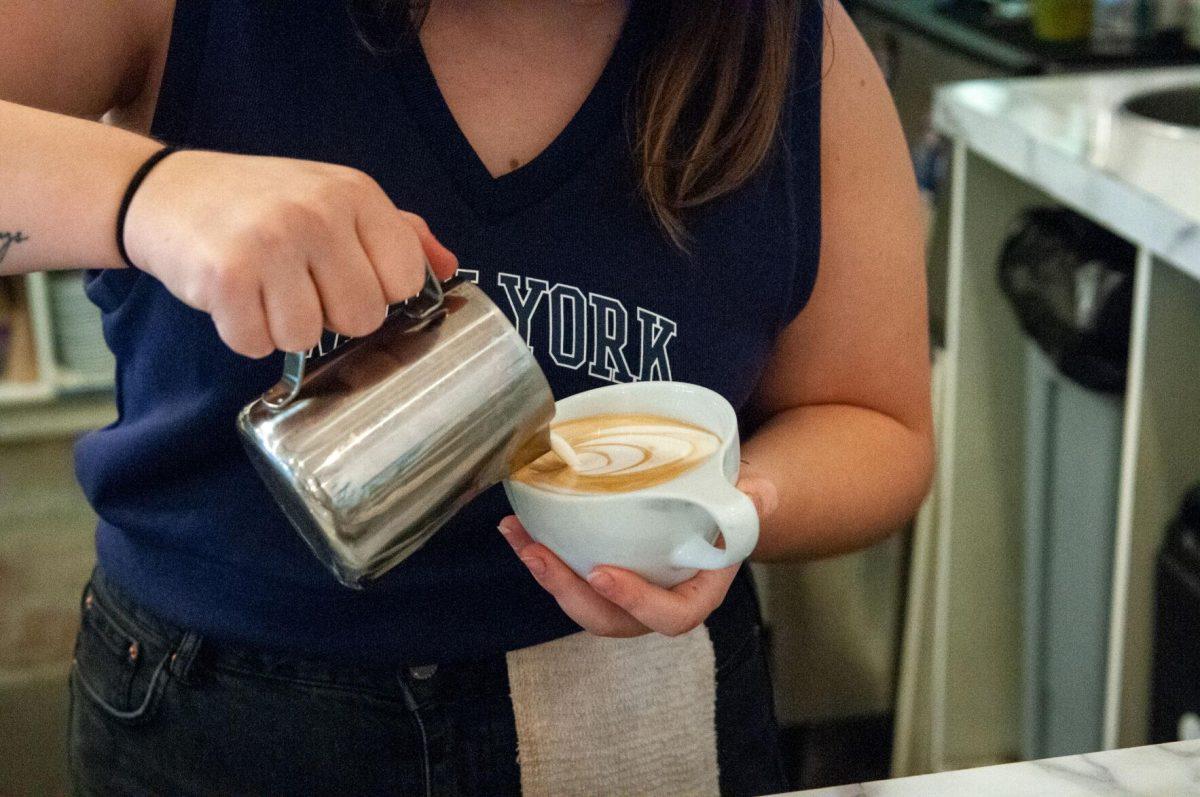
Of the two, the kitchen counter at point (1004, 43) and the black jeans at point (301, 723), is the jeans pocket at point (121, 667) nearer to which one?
the black jeans at point (301, 723)

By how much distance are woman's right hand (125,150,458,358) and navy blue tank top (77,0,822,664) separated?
0.74 ft

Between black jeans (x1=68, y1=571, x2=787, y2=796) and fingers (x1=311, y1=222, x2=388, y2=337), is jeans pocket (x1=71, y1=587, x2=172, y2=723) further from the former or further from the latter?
fingers (x1=311, y1=222, x2=388, y2=337)

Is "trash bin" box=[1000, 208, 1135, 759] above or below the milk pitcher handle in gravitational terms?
below

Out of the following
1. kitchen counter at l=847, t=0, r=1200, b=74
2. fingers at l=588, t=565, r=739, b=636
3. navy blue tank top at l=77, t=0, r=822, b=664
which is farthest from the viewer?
kitchen counter at l=847, t=0, r=1200, b=74

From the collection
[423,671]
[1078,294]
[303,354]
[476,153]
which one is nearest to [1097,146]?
[1078,294]

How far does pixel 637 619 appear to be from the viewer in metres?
0.74

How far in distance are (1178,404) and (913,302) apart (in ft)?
1.71

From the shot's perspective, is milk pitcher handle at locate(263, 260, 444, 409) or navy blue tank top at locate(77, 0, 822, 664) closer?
milk pitcher handle at locate(263, 260, 444, 409)

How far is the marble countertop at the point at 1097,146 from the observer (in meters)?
1.29

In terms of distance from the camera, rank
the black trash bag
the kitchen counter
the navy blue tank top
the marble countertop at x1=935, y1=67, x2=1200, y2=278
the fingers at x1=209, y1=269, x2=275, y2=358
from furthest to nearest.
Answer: the kitchen counter
the black trash bag
the marble countertop at x1=935, y1=67, x2=1200, y2=278
the navy blue tank top
the fingers at x1=209, y1=269, x2=275, y2=358

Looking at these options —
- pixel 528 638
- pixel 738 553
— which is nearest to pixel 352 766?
pixel 528 638

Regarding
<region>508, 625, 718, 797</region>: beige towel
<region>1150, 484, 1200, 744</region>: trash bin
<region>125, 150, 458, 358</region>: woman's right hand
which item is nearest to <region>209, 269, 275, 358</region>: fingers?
<region>125, 150, 458, 358</region>: woman's right hand

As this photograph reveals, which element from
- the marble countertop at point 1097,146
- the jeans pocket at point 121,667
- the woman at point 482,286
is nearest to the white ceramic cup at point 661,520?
the woman at point 482,286

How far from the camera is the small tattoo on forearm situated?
67 cm
